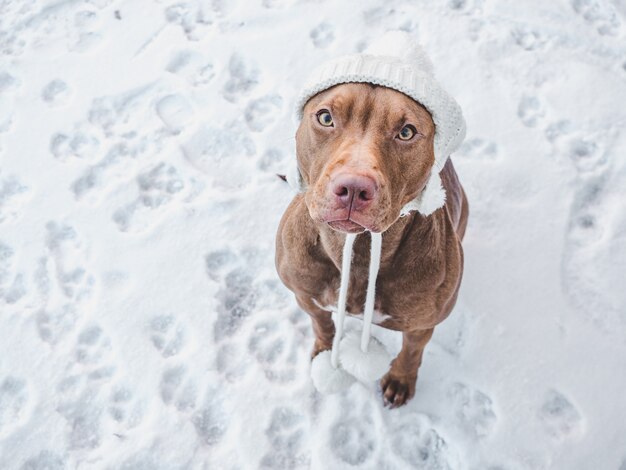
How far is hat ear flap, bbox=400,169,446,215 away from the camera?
210 cm

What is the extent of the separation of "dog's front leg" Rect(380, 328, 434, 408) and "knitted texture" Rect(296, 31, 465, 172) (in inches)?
42.4

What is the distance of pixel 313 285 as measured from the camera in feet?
8.32

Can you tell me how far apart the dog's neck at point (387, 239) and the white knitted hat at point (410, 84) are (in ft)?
0.53

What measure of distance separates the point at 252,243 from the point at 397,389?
44.6 inches

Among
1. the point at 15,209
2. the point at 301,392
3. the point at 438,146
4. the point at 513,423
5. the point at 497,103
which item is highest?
the point at 438,146

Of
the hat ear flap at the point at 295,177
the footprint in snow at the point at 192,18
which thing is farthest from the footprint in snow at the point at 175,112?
the hat ear flap at the point at 295,177

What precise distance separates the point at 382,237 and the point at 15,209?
2.45m

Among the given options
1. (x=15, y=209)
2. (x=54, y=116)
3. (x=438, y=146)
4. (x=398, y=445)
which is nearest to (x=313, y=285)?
(x=438, y=146)

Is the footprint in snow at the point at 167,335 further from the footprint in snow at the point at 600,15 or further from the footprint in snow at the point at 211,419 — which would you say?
the footprint in snow at the point at 600,15

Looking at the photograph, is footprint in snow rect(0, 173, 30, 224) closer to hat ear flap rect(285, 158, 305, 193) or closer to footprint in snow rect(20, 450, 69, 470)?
footprint in snow rect(20, 450, 69, 470)

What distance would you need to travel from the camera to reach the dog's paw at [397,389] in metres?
3.00

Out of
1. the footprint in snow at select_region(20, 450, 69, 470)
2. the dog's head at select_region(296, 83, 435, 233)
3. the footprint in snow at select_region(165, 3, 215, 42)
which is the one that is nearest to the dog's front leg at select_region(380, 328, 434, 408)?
the dog's head at select_region(296, 83, 435, 233)

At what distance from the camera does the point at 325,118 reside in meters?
2.02

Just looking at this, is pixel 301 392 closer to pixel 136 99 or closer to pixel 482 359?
pixel 482 359
